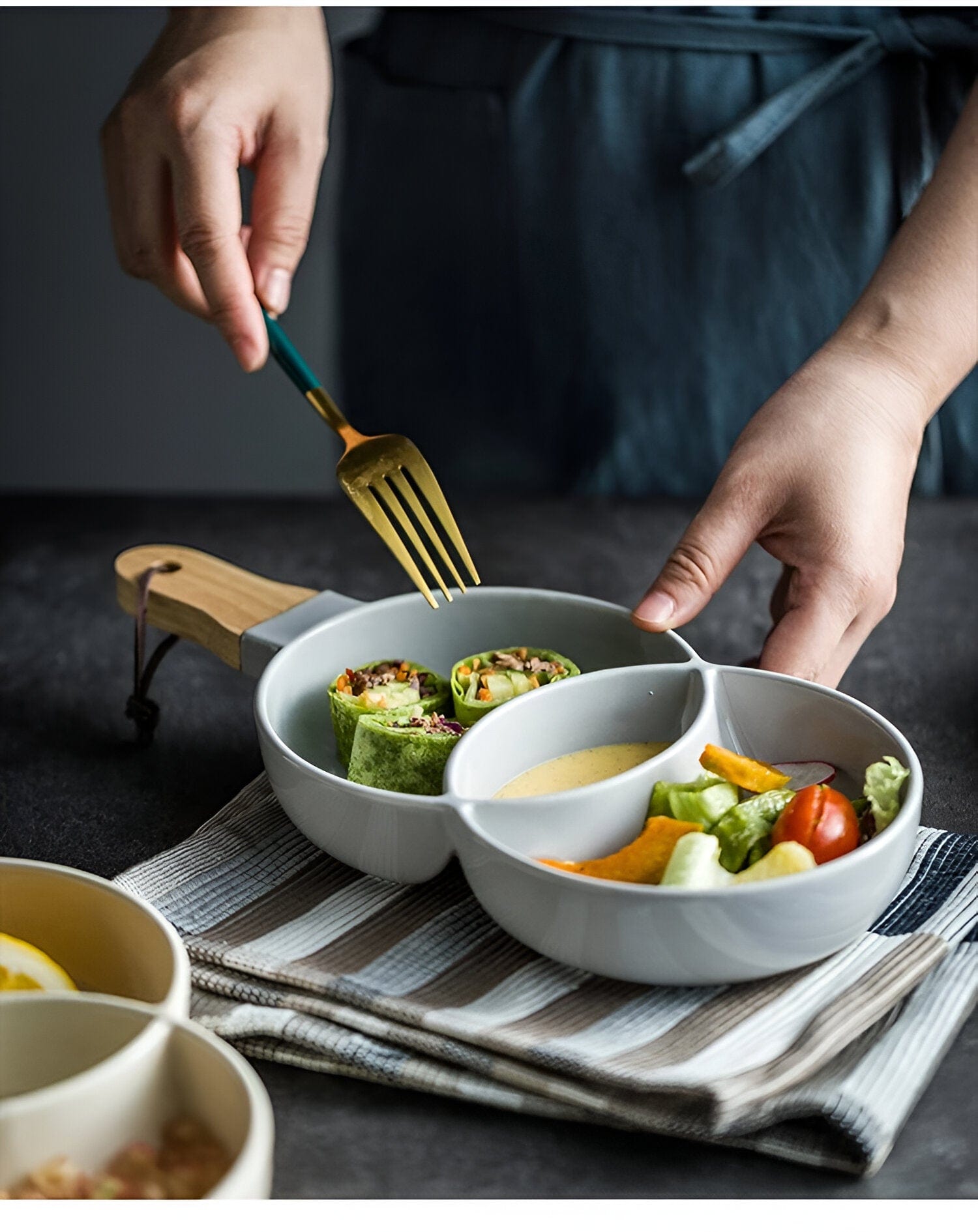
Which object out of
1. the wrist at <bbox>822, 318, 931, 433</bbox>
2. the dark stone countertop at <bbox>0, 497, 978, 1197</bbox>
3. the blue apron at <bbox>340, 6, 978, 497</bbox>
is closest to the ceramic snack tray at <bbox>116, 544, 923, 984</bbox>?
the dark stone countertop at <bbox>0, 497, 978, 1197</bbox>

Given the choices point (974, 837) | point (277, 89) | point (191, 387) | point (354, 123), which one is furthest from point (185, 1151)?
point (191, 387)

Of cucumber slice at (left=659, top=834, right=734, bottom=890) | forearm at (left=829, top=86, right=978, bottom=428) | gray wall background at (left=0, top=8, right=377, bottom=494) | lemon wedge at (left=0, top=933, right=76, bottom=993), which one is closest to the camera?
lemon wedge at (left=0, top=933, right=76, bottom=993)

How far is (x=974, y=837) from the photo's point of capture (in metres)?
1.17

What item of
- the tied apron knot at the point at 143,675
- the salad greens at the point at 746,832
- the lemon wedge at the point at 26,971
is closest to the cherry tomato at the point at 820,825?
the salad greens at the point at 746,832

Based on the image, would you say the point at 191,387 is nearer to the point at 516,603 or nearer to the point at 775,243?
the point at 775,243

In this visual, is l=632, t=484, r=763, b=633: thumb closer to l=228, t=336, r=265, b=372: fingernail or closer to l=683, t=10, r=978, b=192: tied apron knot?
l=228, t=336, r=265, b=372: fingernail

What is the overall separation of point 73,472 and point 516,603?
99.5 inches

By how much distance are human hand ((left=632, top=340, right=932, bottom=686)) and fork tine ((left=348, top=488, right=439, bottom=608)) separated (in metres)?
0.22

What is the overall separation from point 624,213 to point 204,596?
1.00 m

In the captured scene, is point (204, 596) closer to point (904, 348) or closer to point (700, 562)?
point (700, 562)

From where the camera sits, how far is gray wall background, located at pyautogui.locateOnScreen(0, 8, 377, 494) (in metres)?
3.28

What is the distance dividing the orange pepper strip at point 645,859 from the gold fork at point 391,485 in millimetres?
414

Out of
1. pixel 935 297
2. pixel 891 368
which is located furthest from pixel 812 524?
pixel 935 297

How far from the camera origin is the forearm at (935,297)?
1.50 metres
